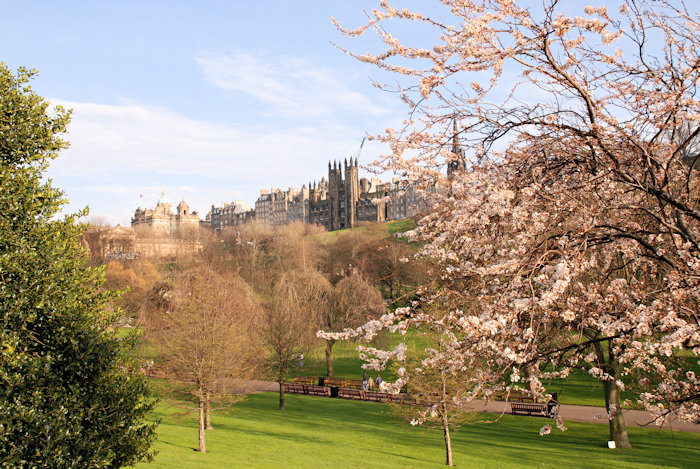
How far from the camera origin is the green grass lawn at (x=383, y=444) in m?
18.8

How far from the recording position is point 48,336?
30.2 feet

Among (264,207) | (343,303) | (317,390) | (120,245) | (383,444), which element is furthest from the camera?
(264,207)

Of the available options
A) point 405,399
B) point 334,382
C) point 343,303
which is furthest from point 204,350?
point 343,303

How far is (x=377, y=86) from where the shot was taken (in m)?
5.92

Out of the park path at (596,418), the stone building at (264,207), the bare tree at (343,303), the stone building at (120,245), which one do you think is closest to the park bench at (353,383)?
the bare tree at (343,303)

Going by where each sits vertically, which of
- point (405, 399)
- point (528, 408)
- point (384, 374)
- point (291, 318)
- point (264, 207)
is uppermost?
point (264, 207)

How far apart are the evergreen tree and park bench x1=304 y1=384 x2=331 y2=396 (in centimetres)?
2429

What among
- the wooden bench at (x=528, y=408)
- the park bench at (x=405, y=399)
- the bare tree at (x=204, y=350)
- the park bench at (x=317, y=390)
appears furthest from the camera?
the park bench at (x=317, y=390)

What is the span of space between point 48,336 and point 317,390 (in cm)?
2604

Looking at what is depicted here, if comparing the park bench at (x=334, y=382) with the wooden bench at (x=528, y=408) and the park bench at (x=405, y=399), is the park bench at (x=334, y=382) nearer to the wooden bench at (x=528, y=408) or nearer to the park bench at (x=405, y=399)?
the park bench at (x=405, y=399)

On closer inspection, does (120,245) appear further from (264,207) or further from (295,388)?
(264,207)

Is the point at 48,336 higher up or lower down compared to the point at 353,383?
higher up

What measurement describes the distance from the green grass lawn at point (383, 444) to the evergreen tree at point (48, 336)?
8698 mm

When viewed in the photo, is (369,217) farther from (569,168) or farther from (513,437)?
(569,168)
